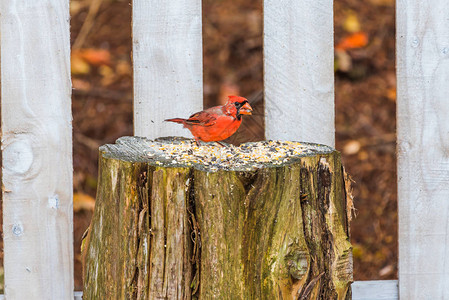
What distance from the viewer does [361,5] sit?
4.80 metres

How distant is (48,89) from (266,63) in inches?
37.8

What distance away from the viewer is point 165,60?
9.28ft

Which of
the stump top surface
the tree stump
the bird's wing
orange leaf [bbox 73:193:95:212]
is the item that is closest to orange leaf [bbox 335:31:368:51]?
orange leaf [bbox 73:193:95:212]

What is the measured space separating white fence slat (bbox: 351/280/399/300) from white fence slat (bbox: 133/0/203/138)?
112cm

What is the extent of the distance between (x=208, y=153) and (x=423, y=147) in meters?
1.13

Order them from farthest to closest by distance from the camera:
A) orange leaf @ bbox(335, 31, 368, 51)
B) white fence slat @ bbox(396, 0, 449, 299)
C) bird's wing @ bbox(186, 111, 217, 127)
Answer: orange leaf @ bbox(335, 31, 368, 51), white fence slat @ bbox(396, 0, 449, 299), bird's wing @ bbox(186, 111, 217, 127)

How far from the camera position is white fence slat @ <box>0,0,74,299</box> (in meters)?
2.82

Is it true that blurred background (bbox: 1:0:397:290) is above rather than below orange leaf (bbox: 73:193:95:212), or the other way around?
above

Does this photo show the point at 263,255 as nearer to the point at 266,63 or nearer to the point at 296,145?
the point at 296,145

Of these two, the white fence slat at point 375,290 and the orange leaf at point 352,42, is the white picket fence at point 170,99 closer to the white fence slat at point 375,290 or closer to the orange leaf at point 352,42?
the white fence slat at point 375,290

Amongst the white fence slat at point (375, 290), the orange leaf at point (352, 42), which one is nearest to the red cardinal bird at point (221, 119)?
the white fence slat at point (375, 290)

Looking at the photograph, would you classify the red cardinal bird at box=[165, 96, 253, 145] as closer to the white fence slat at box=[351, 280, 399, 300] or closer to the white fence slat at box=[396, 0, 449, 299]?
the white fence slat at box=[396, 0, 449, 299]

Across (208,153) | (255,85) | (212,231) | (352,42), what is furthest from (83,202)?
(212,231)

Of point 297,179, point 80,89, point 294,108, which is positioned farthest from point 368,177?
point 297,179
